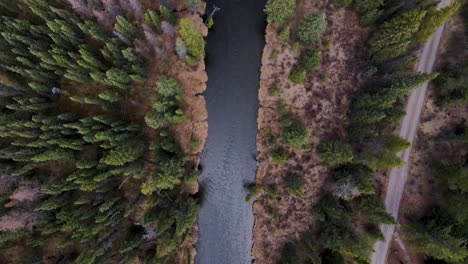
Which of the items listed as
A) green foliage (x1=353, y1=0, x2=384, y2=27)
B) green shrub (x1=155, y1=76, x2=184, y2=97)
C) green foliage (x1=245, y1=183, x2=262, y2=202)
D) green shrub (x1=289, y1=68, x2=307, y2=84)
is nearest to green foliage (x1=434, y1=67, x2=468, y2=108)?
green foliage (x1=353, y1=0, x2=384, y2=27)

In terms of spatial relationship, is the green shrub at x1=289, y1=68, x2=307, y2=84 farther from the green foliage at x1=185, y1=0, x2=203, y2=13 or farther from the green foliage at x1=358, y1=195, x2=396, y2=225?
the green foliage at x1=358, y1=195, x2=396, y2=225

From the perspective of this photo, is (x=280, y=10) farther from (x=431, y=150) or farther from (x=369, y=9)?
(x=431, y=150)

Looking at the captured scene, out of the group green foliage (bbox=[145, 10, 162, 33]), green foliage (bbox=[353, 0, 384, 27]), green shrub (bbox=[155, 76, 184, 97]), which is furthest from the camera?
green shrub (bbox=[155, 76, 184, 97])

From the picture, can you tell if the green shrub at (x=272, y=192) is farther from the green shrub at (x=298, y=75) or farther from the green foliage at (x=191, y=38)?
the green foliage at (x=191, y=38)

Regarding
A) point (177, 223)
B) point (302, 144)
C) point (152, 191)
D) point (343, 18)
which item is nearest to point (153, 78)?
point (152, 191)

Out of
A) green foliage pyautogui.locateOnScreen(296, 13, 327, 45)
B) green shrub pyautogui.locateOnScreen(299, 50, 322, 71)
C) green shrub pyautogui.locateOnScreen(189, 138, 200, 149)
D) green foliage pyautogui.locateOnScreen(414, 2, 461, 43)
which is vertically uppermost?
green foliage pyautogui.locateOnScreen(414, 2, 461, 43)

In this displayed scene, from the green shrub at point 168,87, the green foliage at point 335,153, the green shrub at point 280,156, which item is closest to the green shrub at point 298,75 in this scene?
the green foliage at point 335,153

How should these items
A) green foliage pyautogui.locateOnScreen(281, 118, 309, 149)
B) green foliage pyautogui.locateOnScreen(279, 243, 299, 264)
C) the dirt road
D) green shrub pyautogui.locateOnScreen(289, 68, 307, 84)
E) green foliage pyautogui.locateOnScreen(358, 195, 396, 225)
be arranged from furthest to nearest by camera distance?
green foliage pyautogui.locateOnScreen(279, 243, 299, 264) → the dirt road → green foliage pyautogui.locateOnScreen(281, 118, 309, 149) → green shrub pyautogui.locateOnScreen(289, 68, 307, 84) → green foliage pyautogui.locateOnScreen(358, 195, 396, 225)
